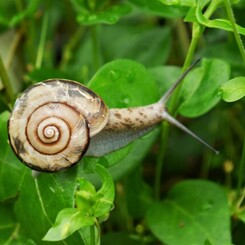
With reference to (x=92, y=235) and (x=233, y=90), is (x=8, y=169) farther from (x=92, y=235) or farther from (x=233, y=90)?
(x=233, y=90)

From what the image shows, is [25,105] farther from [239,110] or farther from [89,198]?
[239,110]

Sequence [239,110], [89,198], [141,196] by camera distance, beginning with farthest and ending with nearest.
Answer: [239,110], [141,196], [89,198]

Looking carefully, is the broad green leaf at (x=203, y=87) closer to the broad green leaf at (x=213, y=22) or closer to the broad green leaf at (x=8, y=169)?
the broad green leaf at (x=213, y=22)

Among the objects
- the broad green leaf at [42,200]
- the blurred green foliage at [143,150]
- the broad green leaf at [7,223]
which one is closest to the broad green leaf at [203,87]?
the blurred green foliage at [143,150]

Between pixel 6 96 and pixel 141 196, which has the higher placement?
pixel 6 96

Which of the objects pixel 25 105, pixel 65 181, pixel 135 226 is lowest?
pixel 135 226

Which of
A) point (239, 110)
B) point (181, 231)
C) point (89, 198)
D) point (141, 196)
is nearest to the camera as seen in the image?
point (89, 198)

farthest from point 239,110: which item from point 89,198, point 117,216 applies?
point 89,198
